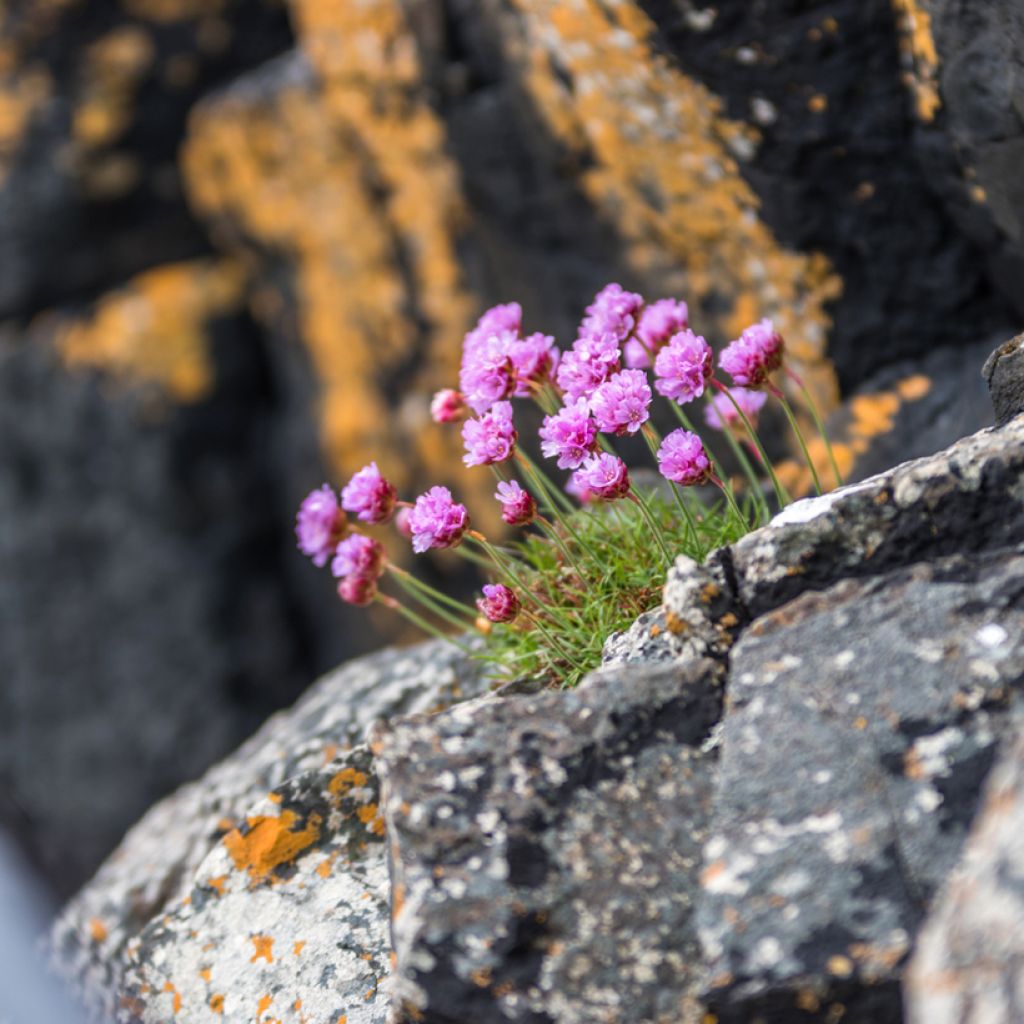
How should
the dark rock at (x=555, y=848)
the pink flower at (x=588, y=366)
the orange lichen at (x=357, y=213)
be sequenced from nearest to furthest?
the dark rock at (x=555, y=848) → the pink flower at (x=588, y=366) → the orange lichen at (x=357, y=213)

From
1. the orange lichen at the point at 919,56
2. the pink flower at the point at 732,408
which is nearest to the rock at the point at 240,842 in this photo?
the pink flower at the point at 732,408

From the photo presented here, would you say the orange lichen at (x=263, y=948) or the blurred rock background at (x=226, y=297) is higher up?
the blurred rock background at (x=226, y=297)

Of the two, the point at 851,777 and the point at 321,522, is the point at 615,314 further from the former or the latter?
Result: the point at 851,777

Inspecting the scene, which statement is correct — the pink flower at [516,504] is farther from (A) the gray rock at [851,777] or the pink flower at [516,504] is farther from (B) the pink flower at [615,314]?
(A) the gray rock at [851,777]

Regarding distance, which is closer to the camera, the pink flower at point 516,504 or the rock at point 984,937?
the rock at point 984,937

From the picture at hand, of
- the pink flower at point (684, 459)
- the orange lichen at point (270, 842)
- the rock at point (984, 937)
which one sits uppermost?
the pink flower at point (684, 459)

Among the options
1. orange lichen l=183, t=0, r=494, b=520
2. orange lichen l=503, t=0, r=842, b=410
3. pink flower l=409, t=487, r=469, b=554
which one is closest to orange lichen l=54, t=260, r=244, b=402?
orange lichen l=183, t=0, r=494, b=520
